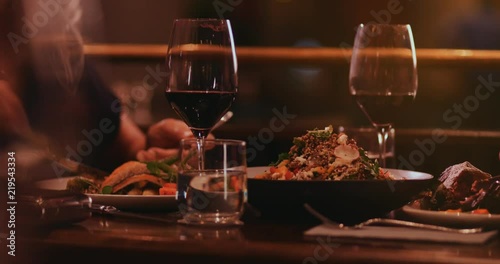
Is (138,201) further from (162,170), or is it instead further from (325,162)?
(325,162)

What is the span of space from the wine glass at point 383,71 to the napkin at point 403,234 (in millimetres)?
419

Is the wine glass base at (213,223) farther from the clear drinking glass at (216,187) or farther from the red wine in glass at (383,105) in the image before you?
the red wine in glass at (383,105)

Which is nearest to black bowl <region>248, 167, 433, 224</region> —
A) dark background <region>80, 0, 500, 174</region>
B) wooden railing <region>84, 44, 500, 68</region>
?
wooden railing <region>84, 44, 500, 68</region>

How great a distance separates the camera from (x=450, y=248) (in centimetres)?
104

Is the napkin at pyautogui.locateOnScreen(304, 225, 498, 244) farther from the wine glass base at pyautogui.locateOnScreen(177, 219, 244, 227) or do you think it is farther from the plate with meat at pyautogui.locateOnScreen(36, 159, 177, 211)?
the plate with meat at pyautogui.locateOnScreen(36, 159, 177, 211)

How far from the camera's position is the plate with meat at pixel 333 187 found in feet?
4.11

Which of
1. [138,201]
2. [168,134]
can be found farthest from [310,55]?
[138,201]

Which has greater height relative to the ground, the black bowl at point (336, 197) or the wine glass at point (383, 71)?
the wine glass at point (383, 71)

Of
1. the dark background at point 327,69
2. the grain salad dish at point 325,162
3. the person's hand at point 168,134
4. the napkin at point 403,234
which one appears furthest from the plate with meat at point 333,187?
the dark background at point 327,69

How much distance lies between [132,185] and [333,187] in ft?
1.23

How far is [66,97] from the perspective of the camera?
319 centimetres

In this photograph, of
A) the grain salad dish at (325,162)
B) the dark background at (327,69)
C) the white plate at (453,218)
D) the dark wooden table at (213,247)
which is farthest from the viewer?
the dark background at (327,69)

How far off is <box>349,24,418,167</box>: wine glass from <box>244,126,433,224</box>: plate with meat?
0.62ft

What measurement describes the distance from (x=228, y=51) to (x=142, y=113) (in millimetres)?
4281
